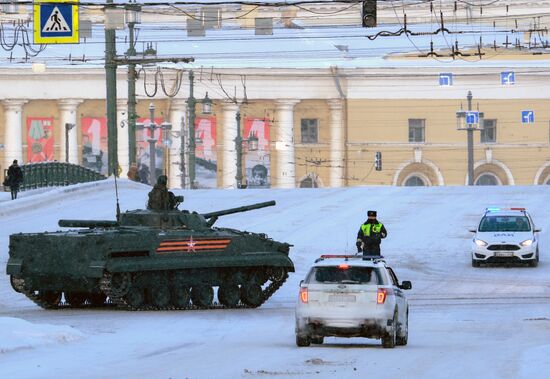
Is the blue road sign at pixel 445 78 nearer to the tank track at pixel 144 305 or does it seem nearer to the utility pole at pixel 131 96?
the utility pole at pixel 131 96

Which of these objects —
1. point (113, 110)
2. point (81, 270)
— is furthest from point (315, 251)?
point (113, 110)

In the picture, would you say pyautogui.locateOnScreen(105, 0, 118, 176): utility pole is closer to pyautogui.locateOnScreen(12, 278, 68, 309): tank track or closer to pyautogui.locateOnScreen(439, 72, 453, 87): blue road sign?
Result: pyautogui.locateOnScreen(12, 278, 68, 309): tank track

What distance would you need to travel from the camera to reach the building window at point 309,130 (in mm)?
111188

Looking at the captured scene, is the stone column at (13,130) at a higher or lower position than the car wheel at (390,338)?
higher

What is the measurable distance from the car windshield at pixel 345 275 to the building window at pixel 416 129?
87.6 m

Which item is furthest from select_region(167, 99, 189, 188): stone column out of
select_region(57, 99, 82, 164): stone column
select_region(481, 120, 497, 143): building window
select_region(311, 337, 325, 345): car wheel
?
select_region(311, 337, 325, 345): car wheel

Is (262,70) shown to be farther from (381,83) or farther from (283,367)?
(283,367)

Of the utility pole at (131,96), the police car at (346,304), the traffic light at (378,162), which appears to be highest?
the utility pole at (131,96)

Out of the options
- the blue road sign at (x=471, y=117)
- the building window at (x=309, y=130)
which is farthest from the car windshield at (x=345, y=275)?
the building window at (x=309, y=130)

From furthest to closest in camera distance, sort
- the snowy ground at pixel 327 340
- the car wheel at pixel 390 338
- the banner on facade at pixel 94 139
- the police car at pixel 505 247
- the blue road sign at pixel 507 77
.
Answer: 1. the banner on facade at pixel 94 139
2. the blue road sign at pixel 507 77
3. the police car at pixel 505 247
4. the car wheel at pixel 390 338
5. the snowy ground at pixel 327 340

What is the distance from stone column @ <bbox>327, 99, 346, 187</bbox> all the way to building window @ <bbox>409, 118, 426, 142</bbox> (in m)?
4.19

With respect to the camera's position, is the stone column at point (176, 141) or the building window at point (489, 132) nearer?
the stone column at point (176, 141)

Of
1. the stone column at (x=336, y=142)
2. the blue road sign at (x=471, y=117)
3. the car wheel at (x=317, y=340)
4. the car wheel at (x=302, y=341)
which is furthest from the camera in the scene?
the stone column at (x=336, y=142)

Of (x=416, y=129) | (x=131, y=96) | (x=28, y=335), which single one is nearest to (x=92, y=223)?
(x=28, y=335)
